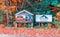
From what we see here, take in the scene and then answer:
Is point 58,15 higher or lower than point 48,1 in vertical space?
lower

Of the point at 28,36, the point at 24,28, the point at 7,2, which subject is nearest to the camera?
the point at 28,36

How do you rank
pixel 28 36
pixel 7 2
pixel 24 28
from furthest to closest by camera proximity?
pixel 7 2 < pixel 24 28 < pixel 28 36

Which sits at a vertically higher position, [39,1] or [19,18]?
[39,1]

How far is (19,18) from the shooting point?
40.2 ft

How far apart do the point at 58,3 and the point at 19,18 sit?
2634mm

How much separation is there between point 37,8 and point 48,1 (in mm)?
816

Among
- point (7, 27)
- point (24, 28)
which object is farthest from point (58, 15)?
point (7, 27)

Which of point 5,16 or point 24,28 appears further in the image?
point 5,16

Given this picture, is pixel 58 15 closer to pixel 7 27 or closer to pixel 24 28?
pixel 24 28

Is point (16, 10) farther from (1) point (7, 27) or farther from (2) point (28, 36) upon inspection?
(2) point (28, 36)

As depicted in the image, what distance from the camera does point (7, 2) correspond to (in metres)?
12.8

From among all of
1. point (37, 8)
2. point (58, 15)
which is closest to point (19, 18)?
point (37, 8)

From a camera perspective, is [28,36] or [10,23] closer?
[28,36]

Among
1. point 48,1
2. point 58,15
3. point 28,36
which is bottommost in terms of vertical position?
point 28,36
